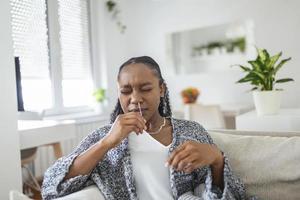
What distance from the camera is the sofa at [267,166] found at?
1183 millimetres

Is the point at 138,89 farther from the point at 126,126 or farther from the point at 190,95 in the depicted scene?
the point at 190,95

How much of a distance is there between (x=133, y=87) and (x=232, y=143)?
484mm

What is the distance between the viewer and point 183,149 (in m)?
0.99

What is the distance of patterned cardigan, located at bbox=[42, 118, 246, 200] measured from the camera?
1101mm

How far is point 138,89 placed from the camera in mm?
1160

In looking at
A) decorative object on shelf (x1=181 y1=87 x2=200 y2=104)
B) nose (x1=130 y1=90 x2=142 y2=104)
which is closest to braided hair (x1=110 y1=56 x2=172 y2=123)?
nose (x1=130 y1=90 x2=142 y2=104)

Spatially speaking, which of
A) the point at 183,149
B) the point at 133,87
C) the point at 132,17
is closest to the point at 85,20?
the point at 132,17

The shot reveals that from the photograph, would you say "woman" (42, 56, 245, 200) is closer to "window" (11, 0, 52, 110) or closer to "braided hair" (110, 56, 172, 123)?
"braided hair" (110, 56, 172, 123)

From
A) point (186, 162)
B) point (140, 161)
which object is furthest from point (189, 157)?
point (140, 161)

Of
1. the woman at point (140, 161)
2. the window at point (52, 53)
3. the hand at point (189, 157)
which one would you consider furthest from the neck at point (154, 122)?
the window at point (52, 53)

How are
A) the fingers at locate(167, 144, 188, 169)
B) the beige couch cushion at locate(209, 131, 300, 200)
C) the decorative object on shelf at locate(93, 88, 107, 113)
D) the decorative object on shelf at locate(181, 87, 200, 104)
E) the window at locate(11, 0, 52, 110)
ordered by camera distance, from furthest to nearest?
the decorative object on shelf at locate(93, 88, 107, 113), the decorative object on shelf at locate(181, 87, 200, 104), the window at locate(11, 0, 52, 110), the beige couch cushion at locate(209, 131, 300, 200), the fingers at locate(167, 144, 188, 169)

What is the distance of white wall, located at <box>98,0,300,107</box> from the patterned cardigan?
265 cm

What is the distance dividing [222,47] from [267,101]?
252cm

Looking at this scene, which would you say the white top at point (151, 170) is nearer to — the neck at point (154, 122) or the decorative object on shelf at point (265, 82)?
the neck at point (154, 122)
